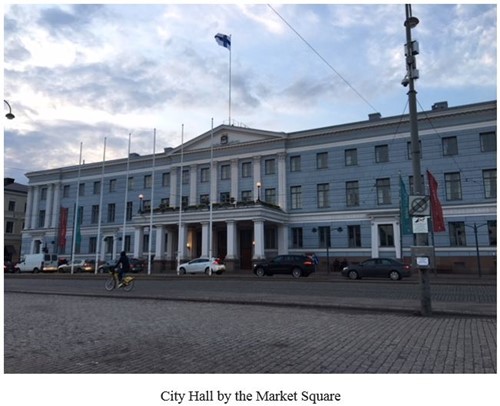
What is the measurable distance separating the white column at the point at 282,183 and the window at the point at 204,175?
8.85 metres

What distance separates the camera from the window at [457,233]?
38.2 metres

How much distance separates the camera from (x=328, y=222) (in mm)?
44125

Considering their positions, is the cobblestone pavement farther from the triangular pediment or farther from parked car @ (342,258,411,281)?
the triangular pediment

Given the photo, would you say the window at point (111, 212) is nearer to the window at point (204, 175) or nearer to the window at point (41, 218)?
the window at point (41, 218)

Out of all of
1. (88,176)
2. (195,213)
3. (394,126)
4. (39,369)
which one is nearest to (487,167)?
(394,126)

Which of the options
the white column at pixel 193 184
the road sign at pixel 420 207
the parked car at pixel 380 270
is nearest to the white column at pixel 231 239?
the white column at pixel 193 184

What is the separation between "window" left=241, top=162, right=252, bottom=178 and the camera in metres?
48.8

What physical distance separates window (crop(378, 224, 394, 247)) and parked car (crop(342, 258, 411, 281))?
38.3 feet

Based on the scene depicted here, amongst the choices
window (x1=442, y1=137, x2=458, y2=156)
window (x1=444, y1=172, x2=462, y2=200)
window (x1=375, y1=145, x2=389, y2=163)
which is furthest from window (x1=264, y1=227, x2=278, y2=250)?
window (x1=442, y1=137, x2=458, y2=156)

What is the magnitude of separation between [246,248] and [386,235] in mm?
14456

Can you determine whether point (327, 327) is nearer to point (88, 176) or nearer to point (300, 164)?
point (300, 164)

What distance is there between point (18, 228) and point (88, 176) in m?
26.2

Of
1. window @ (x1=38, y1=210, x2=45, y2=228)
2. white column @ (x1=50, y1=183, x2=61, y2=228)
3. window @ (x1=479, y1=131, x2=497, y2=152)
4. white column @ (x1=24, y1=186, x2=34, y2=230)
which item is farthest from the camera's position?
white column @ (x1=24, y1=186, x2=34, y2=230)

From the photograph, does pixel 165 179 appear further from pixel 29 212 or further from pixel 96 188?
pixel 29 212
